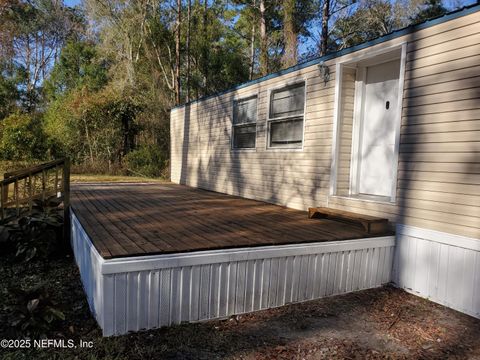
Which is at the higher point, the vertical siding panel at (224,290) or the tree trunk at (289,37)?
the tree trunk at (289,37)

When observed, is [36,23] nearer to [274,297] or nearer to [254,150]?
[254,150]

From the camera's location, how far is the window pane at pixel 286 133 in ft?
17.2

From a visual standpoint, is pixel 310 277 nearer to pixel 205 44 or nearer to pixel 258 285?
pixel 258 285

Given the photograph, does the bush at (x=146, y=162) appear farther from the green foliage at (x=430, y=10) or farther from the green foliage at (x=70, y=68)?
the green foliage at (x=430, y=10)

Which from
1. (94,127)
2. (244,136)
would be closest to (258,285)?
(244,136)

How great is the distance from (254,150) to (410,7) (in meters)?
13.0

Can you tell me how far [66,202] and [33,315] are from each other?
6.97 feet

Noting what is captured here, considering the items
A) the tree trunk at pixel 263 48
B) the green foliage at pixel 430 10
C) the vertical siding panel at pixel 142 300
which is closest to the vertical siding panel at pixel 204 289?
the vertical siding panel at pixel 142 300

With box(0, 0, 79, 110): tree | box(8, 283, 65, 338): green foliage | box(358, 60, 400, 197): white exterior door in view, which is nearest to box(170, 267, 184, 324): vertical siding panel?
box(8, 283, 65, 338): green foliage

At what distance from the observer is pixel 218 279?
273 centimetres

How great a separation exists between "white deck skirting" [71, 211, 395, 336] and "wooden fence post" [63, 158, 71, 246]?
1.04 meters

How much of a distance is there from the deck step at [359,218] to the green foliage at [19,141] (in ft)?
35.0

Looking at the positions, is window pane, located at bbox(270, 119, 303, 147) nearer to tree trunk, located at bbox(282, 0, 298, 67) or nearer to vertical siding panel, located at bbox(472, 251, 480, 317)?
vertical siding panel, located at bbox(472, 251, 480, 317)

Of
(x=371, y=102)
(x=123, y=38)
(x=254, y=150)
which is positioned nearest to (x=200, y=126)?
(x=254, y=150)
